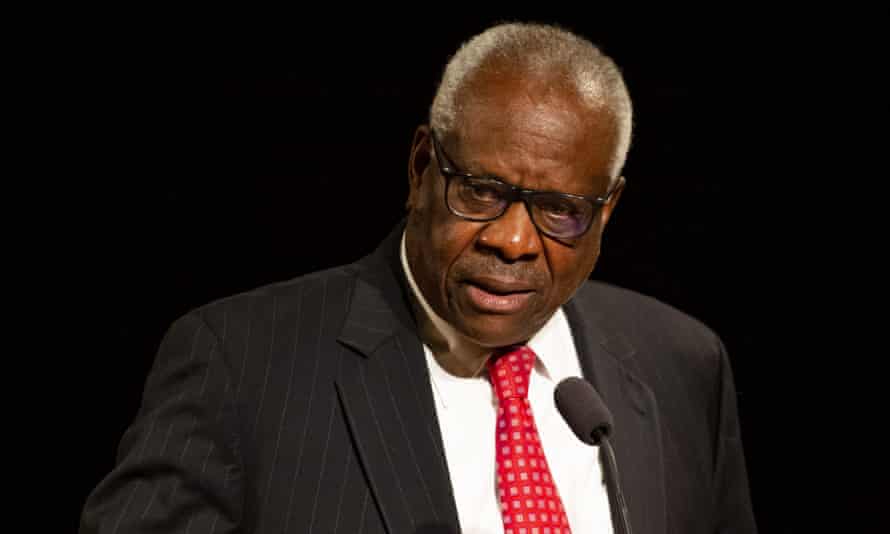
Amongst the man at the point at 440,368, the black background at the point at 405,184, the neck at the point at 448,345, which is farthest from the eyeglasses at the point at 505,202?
the black background at the point at 405,184

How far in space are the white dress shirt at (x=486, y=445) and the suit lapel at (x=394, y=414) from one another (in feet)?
0.19

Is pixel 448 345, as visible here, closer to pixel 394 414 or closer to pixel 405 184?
pixel 394 414

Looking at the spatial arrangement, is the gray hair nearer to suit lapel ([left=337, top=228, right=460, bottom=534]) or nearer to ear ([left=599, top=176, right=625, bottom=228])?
ear ([left=599, top=176, right=625, bottom=228])

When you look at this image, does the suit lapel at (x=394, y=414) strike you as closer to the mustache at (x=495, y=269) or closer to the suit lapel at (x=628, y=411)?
the mustache at (x=495, y=269)

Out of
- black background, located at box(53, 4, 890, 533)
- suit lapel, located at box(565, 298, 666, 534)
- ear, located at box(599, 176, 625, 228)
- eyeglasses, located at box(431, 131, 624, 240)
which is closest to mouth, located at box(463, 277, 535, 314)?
eyeglasses, located at box(431, 131, 624, 240)

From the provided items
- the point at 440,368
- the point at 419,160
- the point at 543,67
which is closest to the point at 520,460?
the point at 440,368

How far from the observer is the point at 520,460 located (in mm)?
2301

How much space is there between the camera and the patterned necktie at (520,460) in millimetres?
2242

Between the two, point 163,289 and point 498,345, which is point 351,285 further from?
point 163,289

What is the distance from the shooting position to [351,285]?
8.10ft

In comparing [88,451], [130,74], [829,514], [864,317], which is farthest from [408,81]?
[829,514]

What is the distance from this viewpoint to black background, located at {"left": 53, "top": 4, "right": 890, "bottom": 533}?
2.97 meters

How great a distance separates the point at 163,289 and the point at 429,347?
0.89m

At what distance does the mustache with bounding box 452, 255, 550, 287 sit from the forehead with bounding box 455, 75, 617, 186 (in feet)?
0.52
